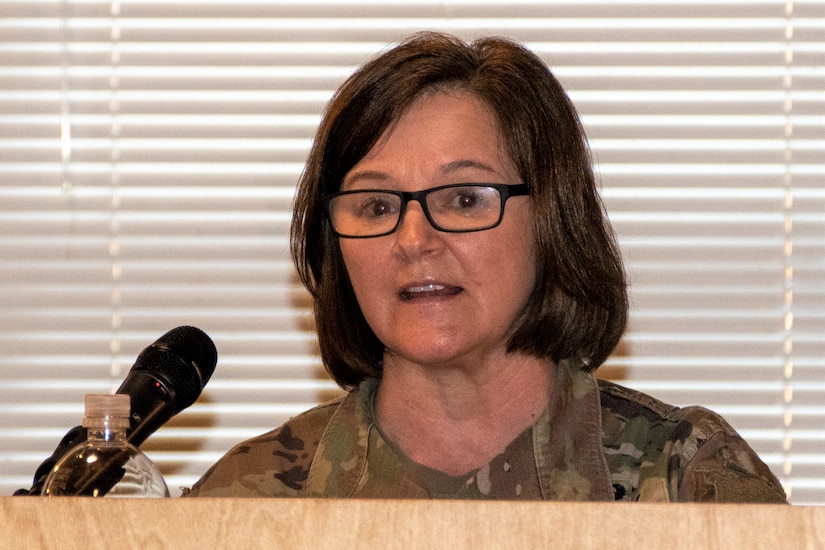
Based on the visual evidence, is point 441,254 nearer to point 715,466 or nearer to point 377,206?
point 377,206

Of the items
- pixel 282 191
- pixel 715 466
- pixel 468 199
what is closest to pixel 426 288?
pixel 468 199

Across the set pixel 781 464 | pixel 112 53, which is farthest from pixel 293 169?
pixel 781 464

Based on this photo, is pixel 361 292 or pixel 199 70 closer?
pixel 361 292

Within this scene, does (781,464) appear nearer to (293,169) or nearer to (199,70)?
(293,169)

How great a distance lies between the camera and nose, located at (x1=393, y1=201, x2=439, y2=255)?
1341 mm

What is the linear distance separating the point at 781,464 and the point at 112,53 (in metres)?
1.46

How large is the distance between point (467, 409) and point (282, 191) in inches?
38.1

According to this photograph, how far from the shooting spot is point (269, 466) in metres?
1.45

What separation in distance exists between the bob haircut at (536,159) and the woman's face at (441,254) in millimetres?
17

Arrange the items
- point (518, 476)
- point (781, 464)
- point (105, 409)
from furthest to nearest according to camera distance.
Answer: point (781, 464) → point (518, 476) → point (105, 409)

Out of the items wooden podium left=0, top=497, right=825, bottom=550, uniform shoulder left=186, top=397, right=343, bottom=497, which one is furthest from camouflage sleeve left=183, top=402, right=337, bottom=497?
wooden podium left=0, top=497, right=825, bottom=550

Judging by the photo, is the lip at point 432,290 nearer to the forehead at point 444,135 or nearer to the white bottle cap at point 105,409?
the forehead at point 444,135
